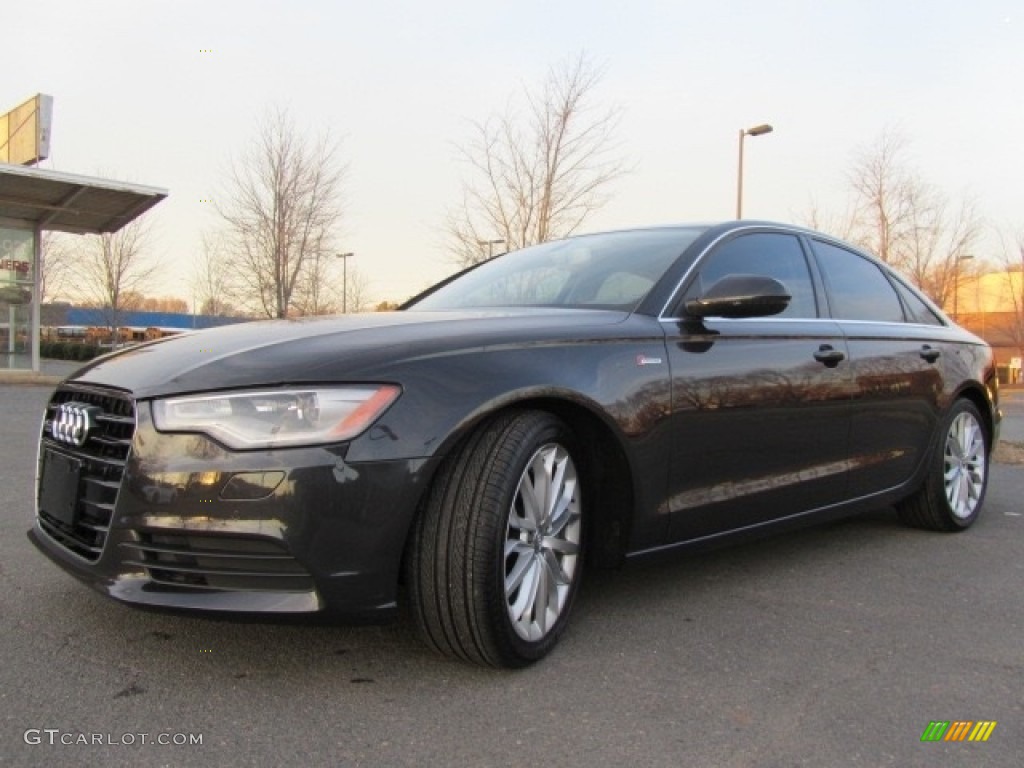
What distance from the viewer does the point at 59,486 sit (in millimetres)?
2643

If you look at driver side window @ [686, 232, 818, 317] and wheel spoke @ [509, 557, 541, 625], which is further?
driver side window @ [686, 232, 818, 317]

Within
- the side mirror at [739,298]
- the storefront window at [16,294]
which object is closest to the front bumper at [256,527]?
the side mirror at [739,298]

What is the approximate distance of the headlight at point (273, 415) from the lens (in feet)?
7.35

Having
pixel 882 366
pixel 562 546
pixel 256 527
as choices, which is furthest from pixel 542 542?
pixel 882 366

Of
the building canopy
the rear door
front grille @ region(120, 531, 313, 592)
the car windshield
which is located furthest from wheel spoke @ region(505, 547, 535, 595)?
the building canopy

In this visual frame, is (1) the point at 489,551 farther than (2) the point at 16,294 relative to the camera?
No

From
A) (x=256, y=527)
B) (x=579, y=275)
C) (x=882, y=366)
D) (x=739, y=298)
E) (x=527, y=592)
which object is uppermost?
(x=579, y=275)

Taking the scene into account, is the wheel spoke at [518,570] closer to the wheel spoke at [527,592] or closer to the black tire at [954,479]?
the wheel spoke at [527,592]

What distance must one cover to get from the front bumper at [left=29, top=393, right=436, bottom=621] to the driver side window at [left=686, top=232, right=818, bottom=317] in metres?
1.69

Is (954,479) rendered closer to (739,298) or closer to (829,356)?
(829,356)

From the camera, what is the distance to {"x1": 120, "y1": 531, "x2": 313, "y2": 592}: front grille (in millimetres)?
2221

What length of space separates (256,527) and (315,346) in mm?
555

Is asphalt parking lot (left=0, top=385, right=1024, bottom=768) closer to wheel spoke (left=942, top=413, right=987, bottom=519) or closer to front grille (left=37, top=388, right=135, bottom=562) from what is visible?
front grille (left=37, top=388, right=135, bottom=562)

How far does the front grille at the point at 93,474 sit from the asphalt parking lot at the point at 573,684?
14.0 inches
